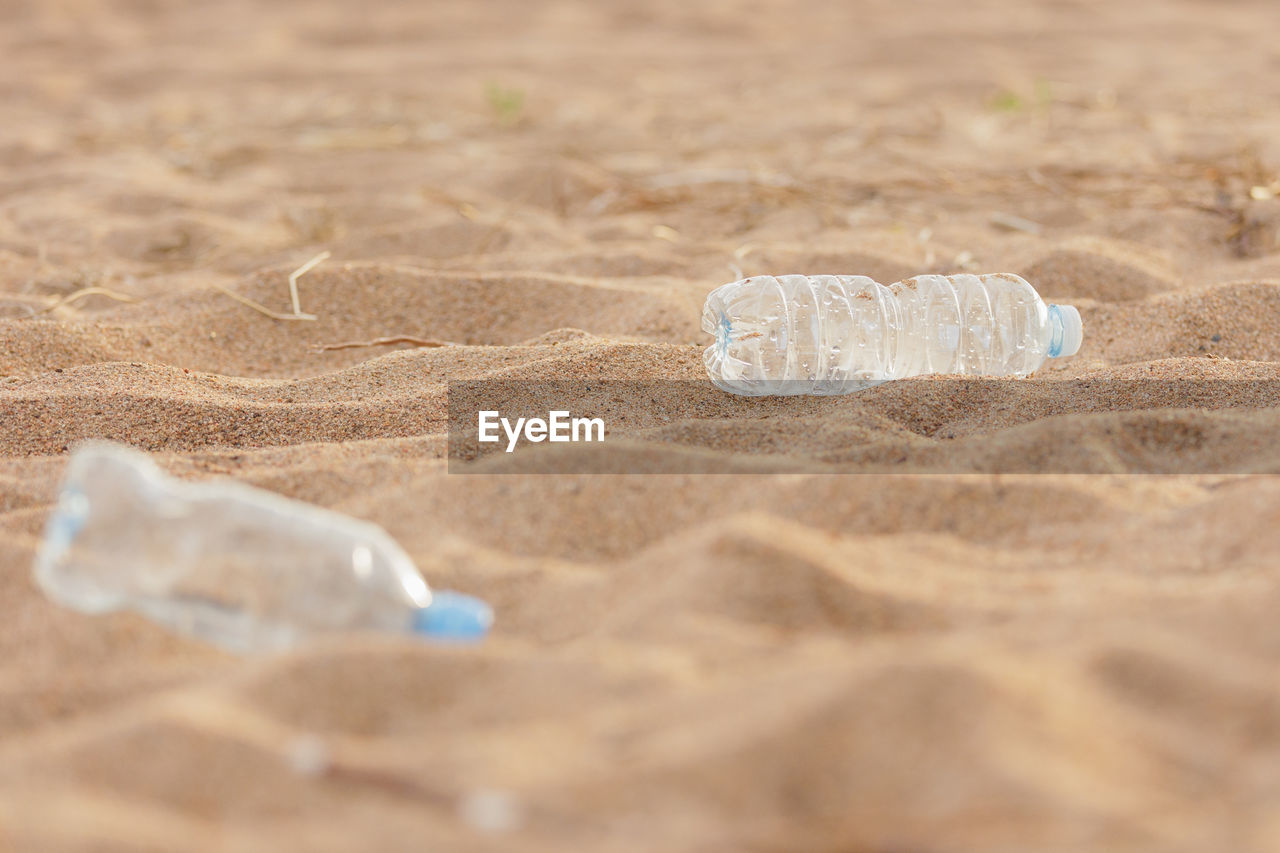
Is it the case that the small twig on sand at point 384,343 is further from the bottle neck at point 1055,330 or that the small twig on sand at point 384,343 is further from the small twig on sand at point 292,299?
the bottle neck at point 1055,330

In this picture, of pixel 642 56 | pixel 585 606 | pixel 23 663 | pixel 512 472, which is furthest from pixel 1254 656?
pixel 642 56

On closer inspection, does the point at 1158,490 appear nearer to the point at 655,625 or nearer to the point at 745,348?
the point at 655,625

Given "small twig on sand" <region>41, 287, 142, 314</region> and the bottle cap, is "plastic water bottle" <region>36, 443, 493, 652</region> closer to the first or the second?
the bottle cap

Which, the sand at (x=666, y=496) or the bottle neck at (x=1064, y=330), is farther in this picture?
the bottle neck at (x=1064, y=330)

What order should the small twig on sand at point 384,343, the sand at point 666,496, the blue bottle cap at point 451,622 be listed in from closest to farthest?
the sand at point 666,496, the blue bottle cap at point 451,622, the small twig on sand at point 384,343

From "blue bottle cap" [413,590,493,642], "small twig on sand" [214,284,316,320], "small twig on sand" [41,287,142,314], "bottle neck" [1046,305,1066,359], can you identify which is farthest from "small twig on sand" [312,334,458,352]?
"blue bottle cap" [413,590,493,642]

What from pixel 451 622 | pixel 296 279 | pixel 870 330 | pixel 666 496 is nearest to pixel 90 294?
pixel 296 279

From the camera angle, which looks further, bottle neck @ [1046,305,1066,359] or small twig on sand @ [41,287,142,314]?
small twig on sand @ [41,287,142,314]

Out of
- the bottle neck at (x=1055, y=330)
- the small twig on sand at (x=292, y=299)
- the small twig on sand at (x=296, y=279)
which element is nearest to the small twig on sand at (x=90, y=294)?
the small twig on sand at (x=292, y=299)
